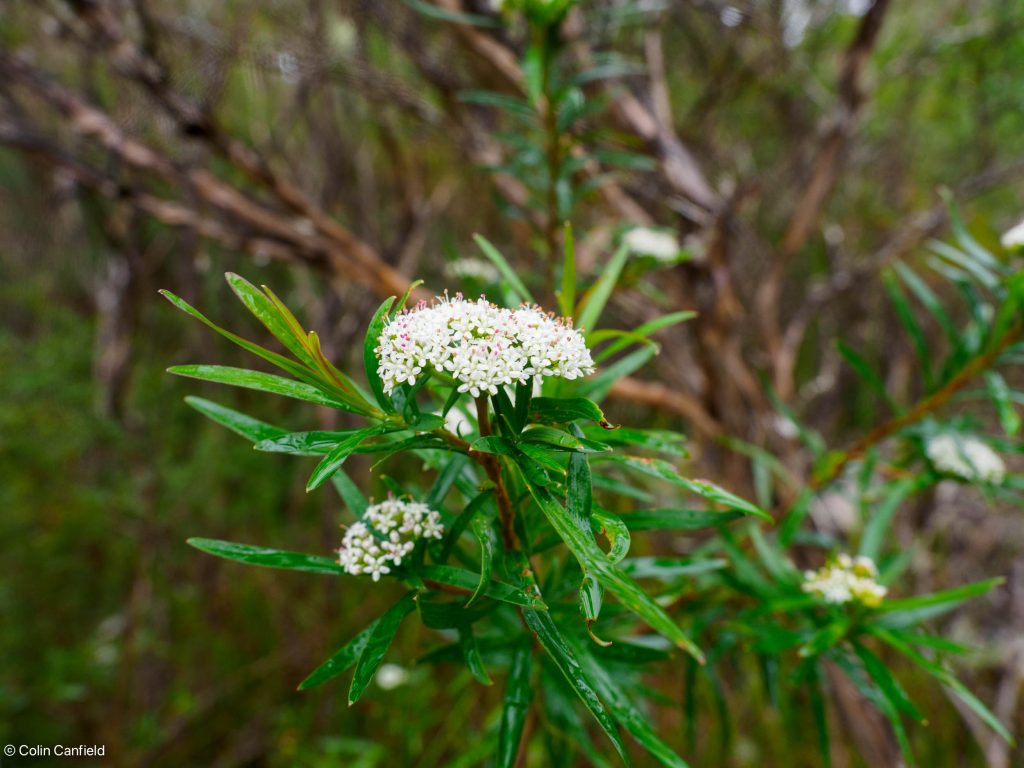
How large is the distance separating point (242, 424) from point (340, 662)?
23 cm

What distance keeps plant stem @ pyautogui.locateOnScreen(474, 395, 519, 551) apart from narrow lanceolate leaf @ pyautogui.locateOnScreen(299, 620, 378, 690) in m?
0.14

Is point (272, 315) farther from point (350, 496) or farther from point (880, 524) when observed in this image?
point (880, 524)

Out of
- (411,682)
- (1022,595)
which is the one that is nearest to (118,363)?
(411,682)

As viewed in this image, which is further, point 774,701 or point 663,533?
point 663,533

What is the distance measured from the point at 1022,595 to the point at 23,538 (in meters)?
3.00

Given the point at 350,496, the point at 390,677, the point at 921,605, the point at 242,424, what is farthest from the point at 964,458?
the point at 390,677

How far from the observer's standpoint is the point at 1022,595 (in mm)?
1974

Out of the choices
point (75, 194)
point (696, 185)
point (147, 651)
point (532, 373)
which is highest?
point (75, 194)

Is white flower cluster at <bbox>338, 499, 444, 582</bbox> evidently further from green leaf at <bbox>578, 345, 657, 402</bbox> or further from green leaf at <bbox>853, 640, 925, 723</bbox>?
green leaf at <bbox>853, 640, 925, 723</bbox>

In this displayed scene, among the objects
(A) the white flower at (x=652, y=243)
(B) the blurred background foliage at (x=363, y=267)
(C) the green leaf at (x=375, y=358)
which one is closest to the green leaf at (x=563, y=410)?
(C) the green leaf at (x=375, y=358)

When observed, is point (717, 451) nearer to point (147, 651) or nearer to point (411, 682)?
Answer: point (411, 682)

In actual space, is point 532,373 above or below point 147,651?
below

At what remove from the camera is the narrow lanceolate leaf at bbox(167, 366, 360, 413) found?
1.53 ft

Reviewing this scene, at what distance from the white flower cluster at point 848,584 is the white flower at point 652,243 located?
66 cm
